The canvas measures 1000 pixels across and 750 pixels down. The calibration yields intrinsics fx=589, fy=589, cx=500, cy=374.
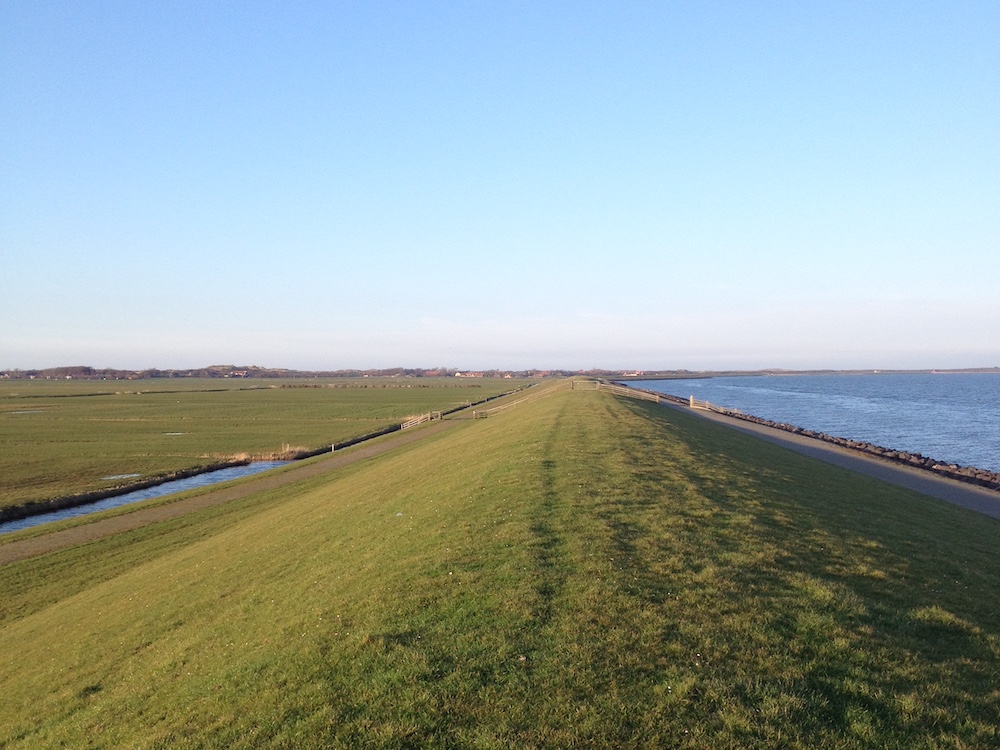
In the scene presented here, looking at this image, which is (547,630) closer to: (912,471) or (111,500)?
(111,500)

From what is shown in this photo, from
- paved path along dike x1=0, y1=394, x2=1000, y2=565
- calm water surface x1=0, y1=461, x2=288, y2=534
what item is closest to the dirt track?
paved path along dike x1=0, y1=394, x2=1000, y2=565

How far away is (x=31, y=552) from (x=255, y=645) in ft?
72.9

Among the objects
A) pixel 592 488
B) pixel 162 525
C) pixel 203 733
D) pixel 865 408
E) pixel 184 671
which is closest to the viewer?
pixel 203 733

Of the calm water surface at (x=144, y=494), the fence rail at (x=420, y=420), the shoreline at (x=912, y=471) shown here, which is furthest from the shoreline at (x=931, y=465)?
the calm water surface at (x=144, y=494)

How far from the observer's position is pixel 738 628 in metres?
9.30

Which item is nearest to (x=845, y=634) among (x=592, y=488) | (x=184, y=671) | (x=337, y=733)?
(x=337, y=733)

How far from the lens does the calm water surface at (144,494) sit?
114 feet

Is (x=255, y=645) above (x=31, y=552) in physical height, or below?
above

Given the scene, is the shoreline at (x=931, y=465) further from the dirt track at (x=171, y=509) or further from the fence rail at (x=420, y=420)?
the fence rail at (x=420, y=420)

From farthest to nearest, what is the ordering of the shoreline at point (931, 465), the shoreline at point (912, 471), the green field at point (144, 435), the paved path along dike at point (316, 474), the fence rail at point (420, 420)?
the fence rail at point (420, 420) < the green field at point (144, 435) < the shoreline at point (931, 465) < the shoreline at point (912, 471) < the paved path along dike at point (316, 474)

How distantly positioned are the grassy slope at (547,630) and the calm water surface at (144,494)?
1706 cm

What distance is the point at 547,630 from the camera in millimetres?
9281

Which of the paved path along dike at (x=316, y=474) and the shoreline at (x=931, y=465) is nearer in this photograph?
the paved path along dike at (x=316, y=474)

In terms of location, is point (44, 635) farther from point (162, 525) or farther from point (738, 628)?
point (738, 628)
